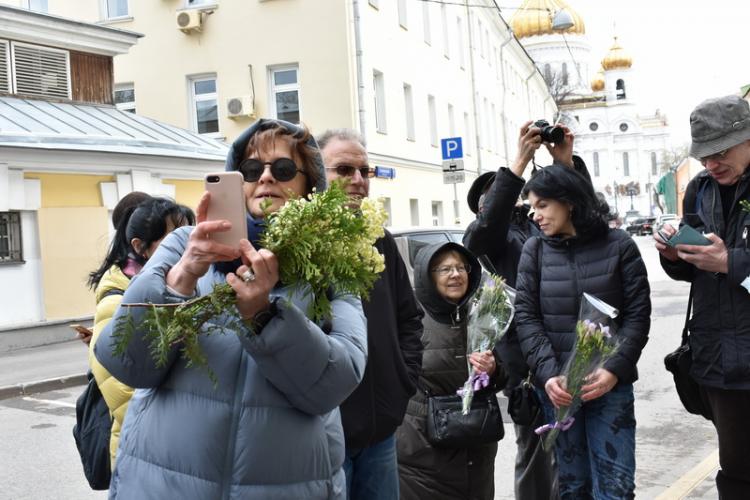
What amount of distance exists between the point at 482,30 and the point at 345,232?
36017 mm

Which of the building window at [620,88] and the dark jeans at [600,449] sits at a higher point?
the building window at [620,88]

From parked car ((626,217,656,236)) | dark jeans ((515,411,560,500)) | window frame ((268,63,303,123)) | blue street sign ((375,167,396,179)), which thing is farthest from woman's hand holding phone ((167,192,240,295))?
parked car ((626,217,656,236))

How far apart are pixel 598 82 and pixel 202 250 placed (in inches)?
4516

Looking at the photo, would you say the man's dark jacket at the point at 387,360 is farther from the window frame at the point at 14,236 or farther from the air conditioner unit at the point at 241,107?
the air conditioner unit at the point at 241,107

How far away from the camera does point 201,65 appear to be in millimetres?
22062

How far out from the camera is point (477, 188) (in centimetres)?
495

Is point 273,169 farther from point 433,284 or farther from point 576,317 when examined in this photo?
point 576,317

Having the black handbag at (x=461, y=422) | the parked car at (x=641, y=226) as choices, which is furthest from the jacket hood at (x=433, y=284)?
the parked car at (x=641, y=226)

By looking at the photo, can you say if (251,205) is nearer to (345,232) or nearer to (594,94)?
(345,232)

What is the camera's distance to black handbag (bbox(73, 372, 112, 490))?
332 centimetres

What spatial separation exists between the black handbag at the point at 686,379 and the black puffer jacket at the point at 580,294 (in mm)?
167

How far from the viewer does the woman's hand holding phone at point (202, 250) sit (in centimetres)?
184

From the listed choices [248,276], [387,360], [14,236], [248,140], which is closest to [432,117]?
[14,236]

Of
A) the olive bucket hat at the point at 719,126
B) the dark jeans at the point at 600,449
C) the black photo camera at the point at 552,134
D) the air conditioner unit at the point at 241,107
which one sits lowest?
the dark jeans at the point at 600,449
